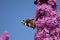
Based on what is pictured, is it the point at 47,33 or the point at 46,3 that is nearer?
the point at 47,33

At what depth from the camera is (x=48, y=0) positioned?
6414 mm

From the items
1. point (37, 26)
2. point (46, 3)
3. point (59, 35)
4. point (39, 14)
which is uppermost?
point (46, 3)

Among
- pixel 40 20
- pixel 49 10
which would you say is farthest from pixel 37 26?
pixel 49 10

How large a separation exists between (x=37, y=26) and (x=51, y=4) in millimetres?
896

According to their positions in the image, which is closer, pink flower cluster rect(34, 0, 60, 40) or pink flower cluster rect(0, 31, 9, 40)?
pink flower cluster rect(34, 0, 60, 40)

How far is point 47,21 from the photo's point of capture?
590 cm

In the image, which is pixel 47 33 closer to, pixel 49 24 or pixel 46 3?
pixel 49 24

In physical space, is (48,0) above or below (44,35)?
above

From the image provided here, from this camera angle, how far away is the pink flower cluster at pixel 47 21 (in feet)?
19.0

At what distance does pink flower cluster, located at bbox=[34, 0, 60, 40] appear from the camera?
580 centimetres

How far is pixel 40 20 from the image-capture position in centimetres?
602

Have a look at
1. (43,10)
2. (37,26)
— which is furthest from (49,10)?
(37,26)

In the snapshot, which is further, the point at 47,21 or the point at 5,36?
the point at 5,36

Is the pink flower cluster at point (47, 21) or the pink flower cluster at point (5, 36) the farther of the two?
the pink flower cluster at point (5, 36)
